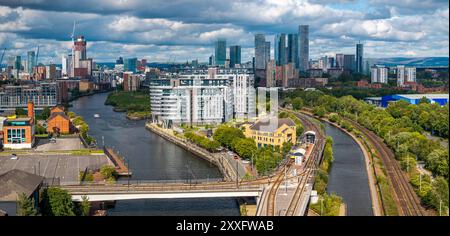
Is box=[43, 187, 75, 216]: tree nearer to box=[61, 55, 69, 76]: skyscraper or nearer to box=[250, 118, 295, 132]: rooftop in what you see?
box=[250, 118, 295, 132]: rooftop

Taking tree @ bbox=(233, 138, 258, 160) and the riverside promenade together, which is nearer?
the riverside promenade

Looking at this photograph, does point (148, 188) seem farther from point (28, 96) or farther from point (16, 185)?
point (28, 96)

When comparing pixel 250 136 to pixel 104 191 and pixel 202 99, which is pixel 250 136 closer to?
pixel 202 99

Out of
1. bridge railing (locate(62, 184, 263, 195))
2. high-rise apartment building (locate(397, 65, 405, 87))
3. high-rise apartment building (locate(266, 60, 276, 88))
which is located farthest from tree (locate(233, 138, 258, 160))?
high-rise apartment building (locate(397, 65, 405, 87))

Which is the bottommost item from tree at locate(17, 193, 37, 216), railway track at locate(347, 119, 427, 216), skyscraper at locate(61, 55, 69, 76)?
railway track at locate(347, 119, 427, 216)

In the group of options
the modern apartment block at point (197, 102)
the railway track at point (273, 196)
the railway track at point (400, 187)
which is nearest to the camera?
the railway track at point (273, 196)

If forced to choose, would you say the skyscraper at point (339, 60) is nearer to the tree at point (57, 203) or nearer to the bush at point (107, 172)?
the bush at point (107, 172)

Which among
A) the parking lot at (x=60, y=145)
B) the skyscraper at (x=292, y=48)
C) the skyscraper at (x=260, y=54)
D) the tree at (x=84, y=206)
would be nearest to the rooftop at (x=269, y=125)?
the parking lot at (x=60, y=145)
